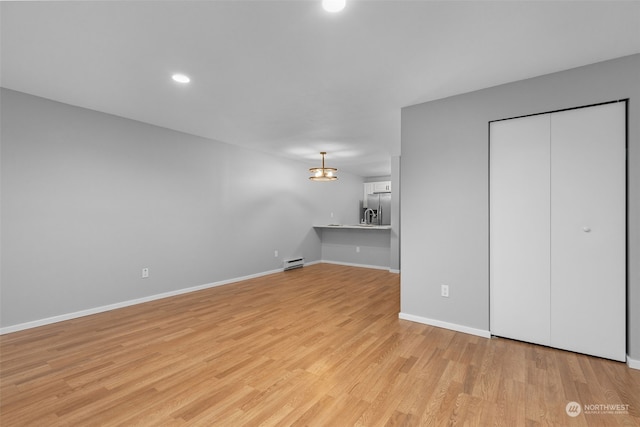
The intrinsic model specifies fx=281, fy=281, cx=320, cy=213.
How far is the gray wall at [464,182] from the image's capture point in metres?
2.22

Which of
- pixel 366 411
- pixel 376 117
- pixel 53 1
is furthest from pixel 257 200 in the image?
pixel 366 411

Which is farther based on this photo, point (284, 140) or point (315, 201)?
point (315, 201)

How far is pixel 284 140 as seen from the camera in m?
4.75

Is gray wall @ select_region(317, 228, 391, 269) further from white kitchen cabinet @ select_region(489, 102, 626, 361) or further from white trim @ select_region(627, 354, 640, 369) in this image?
white trim @ select_region(627, 354, 640, 369)

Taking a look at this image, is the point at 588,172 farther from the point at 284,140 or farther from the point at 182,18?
the point at 284,140

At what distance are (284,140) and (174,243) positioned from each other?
7.79ft

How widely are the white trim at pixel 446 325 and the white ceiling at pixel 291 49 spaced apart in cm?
240

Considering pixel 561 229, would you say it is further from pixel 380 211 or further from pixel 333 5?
pixel 380 211

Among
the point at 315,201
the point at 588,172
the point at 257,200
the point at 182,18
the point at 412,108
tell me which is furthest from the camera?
the point at 315,201

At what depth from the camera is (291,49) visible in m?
2.16

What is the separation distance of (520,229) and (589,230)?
47 centimetres

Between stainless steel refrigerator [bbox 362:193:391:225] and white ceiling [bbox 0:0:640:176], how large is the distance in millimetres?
5195

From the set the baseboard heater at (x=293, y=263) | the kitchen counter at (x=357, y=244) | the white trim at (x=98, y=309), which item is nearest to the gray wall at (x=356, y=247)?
the kitchen counter at (x=357, y=244)

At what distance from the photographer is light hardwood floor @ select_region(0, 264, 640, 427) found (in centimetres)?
165
